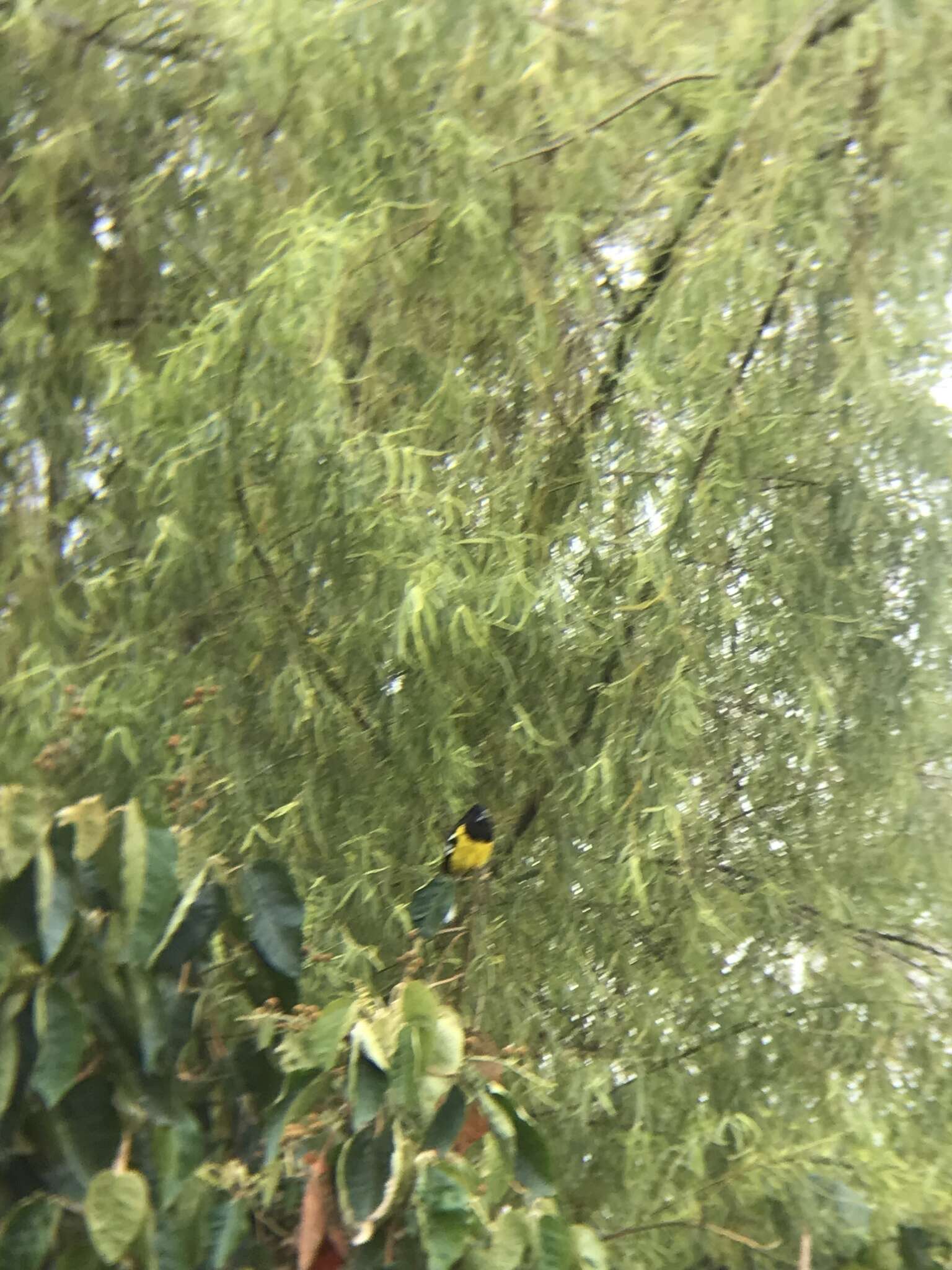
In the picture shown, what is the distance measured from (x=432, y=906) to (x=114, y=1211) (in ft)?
0.98

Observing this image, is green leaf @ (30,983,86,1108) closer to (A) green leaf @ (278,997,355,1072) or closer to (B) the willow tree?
(A) green leaf @ (278,997,355,1072)

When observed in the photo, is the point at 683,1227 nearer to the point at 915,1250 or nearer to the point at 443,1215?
the point at 915,1250

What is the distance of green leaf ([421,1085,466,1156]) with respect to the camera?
76 cm

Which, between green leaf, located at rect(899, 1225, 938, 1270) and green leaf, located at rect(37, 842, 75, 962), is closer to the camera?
green leaf, located at rect(37, 842, 75, 962)

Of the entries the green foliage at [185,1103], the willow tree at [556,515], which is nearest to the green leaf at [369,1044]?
the green foliage at [185,1103]

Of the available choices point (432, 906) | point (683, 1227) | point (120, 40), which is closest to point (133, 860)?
point (432, 906)

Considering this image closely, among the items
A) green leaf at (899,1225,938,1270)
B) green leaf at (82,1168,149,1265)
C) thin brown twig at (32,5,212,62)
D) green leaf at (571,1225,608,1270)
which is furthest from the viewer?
thin brown twig at (32,5,212,62)

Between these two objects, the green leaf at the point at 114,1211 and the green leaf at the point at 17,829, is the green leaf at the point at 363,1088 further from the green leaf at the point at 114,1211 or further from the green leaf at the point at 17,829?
the green leaf at the point at 17,829

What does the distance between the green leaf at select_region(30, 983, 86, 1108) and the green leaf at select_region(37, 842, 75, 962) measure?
0.03m

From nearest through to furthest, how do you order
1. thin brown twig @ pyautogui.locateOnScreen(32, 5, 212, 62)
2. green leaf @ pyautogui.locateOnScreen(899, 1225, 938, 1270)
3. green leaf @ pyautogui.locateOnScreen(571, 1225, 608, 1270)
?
1. green leaf @ pyautogui.locateOnScreen(571, 1225, 608, 1270)
2. green leaf @ pyautogui.locateOnScreen(899, 1225, 938, 1270)
3. thin brown twig @ pyautogui.locateOnScreen(32, 5, 212, 62)

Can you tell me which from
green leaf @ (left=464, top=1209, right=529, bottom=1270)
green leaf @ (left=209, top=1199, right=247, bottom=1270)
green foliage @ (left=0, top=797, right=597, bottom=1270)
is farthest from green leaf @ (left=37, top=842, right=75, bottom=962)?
green leaf @ (left=464, top=1209, right=529, bottom=1270)

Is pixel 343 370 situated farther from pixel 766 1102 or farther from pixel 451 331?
pixel 766 1102

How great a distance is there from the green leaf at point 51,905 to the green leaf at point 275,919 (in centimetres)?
13

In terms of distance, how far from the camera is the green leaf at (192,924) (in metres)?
0.77
